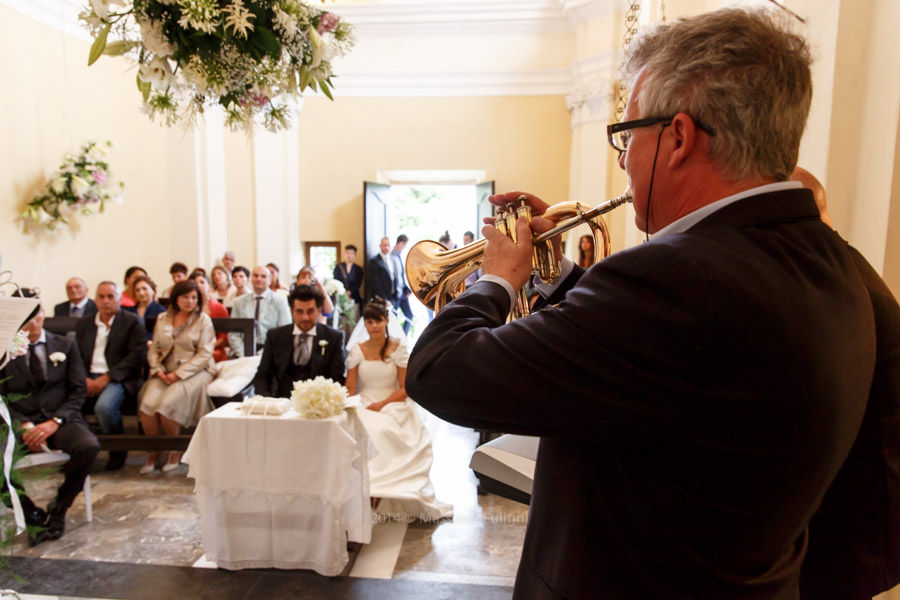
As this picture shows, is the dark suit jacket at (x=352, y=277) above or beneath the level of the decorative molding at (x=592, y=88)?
beneath

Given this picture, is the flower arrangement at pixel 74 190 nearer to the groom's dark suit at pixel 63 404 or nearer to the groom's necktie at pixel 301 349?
the groom's dark suit at pixel 63 404

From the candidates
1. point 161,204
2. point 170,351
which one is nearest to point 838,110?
point 170,351

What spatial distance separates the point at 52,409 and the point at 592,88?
26.5ft

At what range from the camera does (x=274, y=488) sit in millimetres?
3166

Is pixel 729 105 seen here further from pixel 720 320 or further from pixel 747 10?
pixel 720 320

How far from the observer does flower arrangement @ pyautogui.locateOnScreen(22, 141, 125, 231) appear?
241 inches

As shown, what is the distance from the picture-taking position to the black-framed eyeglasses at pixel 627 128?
86 cm

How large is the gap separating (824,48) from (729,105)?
6.02 feet

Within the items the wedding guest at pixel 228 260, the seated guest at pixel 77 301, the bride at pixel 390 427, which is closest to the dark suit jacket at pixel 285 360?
the bride at pixel 390 427

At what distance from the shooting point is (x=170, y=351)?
494 cm

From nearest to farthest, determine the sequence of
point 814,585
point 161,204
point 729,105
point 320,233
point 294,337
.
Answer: point 729,105, point 814,585, point 294,337, point 161,204, point 320,233

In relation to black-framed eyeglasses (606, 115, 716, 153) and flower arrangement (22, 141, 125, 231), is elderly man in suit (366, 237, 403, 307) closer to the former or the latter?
flower arrangement (22, 141, 125, 231)

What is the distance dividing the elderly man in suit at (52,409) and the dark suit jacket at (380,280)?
572 centimetres

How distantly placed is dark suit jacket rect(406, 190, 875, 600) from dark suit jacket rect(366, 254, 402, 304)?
29.1 feet
